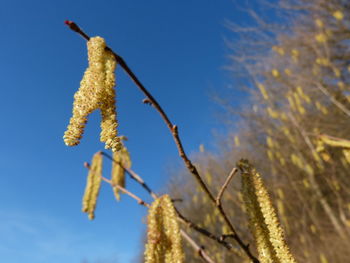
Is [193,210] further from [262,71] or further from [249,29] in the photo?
[249,29]

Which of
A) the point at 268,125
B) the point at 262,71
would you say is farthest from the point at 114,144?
the point at 268,125

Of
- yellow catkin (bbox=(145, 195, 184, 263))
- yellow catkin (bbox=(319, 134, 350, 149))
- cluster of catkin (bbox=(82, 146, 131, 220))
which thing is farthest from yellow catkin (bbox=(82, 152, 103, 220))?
yellow catkin (bbox=(319, 134, 350, 149))

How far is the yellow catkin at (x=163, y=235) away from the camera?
545 mm

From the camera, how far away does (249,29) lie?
587cm

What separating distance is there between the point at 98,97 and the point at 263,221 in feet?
1.19

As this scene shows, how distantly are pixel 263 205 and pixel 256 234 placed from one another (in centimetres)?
5

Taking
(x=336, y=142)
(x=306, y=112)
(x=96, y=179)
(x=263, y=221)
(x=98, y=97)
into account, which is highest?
(x=306, y=112)

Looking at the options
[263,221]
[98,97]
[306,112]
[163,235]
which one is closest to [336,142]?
Result: [263,221]

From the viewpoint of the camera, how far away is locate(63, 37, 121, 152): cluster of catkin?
42cm

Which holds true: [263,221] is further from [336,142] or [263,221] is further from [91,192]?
[91,192]

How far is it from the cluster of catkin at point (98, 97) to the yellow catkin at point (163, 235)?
25 cm

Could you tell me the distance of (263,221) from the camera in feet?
1.79

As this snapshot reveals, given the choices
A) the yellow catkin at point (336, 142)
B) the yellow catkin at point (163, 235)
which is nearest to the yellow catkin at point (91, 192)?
the yellow catkin at point (163, 235)

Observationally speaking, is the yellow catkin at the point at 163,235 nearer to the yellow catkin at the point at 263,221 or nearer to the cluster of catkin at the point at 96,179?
the yellow catkin at the point at 263,221
